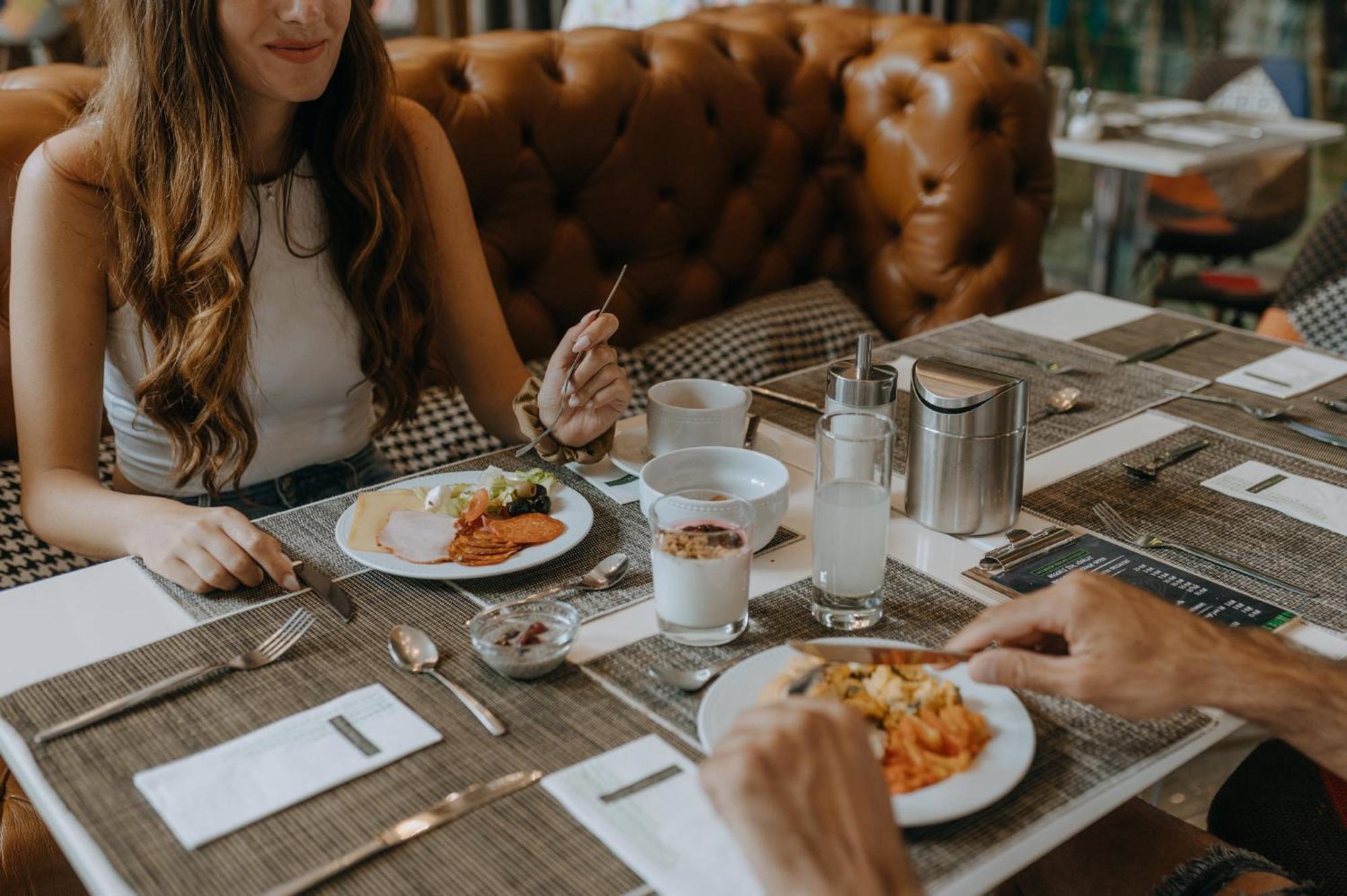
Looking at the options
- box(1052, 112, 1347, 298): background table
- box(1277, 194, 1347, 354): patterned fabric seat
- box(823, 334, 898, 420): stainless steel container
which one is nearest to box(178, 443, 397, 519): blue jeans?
box(823, 334, 898, 420): stainless steel container

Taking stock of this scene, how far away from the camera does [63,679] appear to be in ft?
3.24

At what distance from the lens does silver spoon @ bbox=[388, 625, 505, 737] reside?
93cm

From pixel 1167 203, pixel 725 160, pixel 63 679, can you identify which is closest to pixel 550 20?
pixel 725 160

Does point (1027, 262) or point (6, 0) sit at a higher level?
point (6, 0)

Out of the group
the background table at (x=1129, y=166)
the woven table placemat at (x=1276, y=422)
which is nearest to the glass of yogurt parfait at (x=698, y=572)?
the woven table placemat at (x=1276, y=422)

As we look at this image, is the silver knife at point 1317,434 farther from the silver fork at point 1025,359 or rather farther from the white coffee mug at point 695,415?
the white coffee mug at point 695,415

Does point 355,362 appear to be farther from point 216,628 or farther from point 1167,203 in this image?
point 1167,203

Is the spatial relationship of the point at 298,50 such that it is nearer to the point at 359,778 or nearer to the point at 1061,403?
the point at 359,778

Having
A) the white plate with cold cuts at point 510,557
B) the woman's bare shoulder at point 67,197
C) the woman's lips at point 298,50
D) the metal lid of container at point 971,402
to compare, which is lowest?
the white plate with cold cuts at point 510,557

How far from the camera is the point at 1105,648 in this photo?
0.90 metres

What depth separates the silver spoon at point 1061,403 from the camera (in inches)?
61.1

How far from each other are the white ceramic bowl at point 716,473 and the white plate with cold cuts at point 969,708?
22cm

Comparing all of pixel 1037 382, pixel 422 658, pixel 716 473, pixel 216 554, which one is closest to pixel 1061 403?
pixel 1037 382

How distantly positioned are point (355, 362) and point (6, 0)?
287cm
